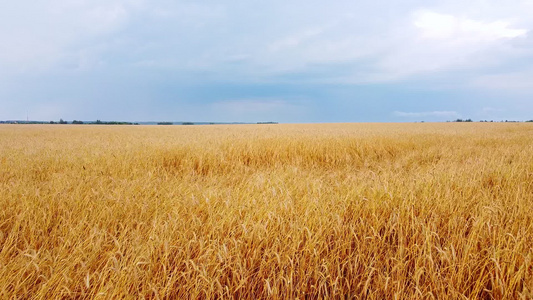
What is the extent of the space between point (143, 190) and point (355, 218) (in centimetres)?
254

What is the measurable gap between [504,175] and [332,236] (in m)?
3.27

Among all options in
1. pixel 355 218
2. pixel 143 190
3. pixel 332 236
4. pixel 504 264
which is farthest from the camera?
pixel 143 190

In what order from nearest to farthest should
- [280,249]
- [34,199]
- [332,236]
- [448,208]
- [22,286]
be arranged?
1. [22,286]
2. [280,249]
3. [332,236]
4. [448,208]
5. [34,199]

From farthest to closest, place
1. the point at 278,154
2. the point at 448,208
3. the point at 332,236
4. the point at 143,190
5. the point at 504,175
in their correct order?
1. the point at 278,154
2. the point at 504,175
3. the point at 143,190
4. the point at 448,208
5. the point at 332,236

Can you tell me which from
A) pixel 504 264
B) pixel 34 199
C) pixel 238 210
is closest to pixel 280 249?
pixel 238 210

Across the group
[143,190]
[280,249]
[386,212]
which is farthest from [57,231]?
[386,212]

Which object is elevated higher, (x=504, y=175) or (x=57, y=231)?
(x=504, y=175)

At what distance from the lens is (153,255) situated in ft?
6.07

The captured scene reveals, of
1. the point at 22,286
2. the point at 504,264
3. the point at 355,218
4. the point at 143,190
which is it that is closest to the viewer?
the point at 22,286

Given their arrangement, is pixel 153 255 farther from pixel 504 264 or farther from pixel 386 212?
pixel 504 264

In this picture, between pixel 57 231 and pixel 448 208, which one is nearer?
pixel 57 231

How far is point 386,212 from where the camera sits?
2.49m

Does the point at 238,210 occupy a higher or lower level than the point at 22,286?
higher

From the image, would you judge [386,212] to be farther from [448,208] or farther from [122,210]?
[122,210]
